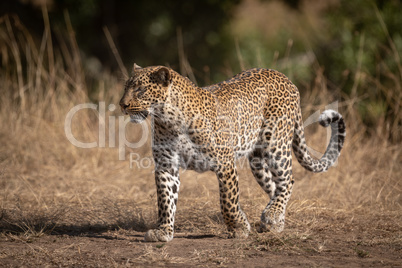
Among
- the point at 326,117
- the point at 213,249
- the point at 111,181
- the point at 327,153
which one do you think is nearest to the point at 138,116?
the point at 213,249

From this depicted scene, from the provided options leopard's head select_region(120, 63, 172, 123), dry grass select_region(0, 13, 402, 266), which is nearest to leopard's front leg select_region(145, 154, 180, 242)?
dry grass select_region(0, 13, 402, 266)

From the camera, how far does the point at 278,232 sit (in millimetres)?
5777

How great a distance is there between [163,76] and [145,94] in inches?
8.6

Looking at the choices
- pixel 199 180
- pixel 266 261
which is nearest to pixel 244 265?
pixel 266 261

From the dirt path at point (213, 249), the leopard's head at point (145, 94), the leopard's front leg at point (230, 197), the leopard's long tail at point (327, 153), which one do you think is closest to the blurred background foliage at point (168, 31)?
the leopard's long tail at point (327, 153)

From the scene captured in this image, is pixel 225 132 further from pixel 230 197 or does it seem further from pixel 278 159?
pixel 278 159

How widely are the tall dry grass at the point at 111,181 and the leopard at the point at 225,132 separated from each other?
478 millimetres

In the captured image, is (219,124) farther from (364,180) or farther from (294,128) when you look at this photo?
Result: (364,180)

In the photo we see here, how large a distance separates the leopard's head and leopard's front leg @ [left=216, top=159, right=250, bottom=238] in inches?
33.6

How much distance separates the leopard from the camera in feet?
17.0

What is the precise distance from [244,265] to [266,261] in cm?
20

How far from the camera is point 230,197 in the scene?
17.8 ft

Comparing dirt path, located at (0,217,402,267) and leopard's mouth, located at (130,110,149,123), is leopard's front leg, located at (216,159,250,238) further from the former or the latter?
leopard's mouth, located at (130,110,149,123)

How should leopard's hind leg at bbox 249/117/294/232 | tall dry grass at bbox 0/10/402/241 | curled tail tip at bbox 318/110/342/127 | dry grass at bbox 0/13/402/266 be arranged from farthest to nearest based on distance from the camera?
tall dry grass at bbox 0/10/402/241 < curled tail tip at bbox 318/110/342/127 < leopard's hind leg at bbox 249/117/294/232 < dry grass at bbox 0/13/402/266
